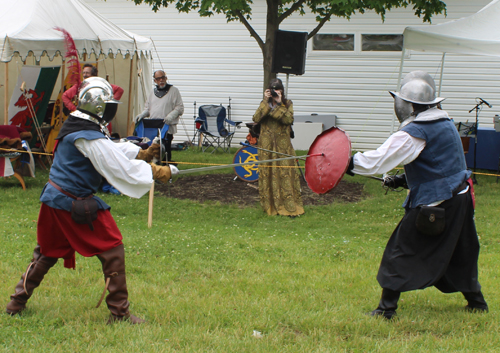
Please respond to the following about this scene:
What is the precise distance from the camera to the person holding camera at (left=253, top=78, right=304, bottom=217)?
689cm

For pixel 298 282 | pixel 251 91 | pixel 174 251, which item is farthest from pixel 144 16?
pixel 298 282

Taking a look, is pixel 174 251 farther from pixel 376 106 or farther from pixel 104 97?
pixel 376 106

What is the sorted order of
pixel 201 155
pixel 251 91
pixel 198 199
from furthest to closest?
1. pixel 251 91
2. pixel 201 155
3. pixel 198 199

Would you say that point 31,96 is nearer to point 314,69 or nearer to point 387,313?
point 314,69

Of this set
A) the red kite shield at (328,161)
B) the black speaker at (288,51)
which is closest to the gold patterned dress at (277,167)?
the black speaker at (288,51)

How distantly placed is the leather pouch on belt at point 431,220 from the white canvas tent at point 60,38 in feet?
22.0

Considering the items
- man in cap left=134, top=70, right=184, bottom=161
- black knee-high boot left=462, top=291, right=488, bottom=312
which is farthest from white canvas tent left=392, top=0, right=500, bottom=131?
black knee-high boot left=462, top=291, right=488, bottom=312

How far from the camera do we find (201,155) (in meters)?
12.0

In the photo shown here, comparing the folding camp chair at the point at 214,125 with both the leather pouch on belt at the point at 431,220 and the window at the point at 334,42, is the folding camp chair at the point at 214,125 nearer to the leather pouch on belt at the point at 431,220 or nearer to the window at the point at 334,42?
the window at the point at 334,42

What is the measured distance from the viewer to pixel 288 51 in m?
8.44

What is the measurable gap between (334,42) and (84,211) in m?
11.6

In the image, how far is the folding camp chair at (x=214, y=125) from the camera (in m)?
13.1

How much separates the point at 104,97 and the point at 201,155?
8.69 m

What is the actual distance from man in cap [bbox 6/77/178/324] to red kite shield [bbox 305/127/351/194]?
104 cm
